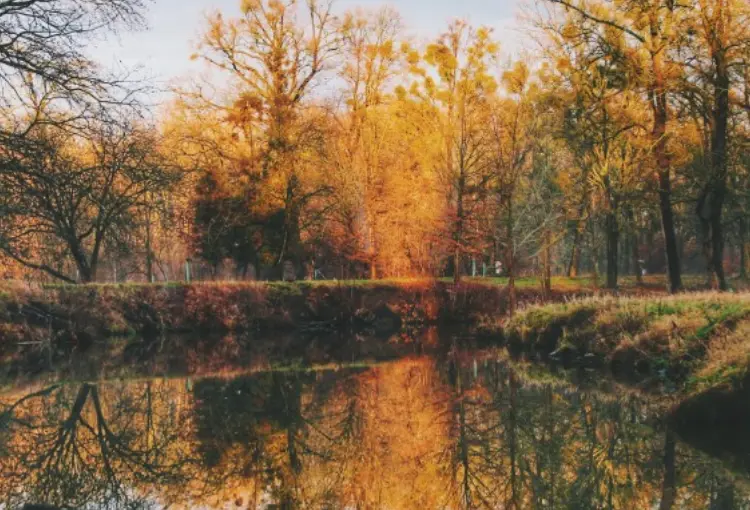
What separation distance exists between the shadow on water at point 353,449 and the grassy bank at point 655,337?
1.23 metres

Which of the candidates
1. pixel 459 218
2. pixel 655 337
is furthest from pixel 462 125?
pixel 655 337

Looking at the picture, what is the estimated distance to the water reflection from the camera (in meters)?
7.32

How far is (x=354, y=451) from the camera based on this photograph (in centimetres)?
912

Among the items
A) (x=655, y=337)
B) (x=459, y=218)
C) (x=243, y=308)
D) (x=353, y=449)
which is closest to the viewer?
(x=353, y=449)

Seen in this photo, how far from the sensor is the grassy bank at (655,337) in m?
10.9

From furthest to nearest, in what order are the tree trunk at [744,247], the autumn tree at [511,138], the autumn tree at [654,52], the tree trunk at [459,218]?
1. the tree trunk at [744,247]
2. the tree trunk at [459,218]
3. the autumn tree at [511,138]
4. the autumn tree at [654,52]

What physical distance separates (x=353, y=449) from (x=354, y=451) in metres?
0.11

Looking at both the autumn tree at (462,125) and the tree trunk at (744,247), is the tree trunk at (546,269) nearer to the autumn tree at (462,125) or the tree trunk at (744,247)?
the autumn tree at (462,125)

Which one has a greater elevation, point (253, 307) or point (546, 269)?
point (546, 269)

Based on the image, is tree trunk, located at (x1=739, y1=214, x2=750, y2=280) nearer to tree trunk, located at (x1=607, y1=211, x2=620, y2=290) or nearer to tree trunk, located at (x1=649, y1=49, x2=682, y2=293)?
tree trunk, located at (x1=607, y1=211, x2=620, y2=290)

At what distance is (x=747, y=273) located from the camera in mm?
42531

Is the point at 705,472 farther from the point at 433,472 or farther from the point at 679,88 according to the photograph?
the point at 679,88

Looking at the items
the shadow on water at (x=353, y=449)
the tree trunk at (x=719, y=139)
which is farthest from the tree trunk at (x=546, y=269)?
the shadow on water at (x=353, y=449)

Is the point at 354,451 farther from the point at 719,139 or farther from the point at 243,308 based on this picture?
the point at 243,308
